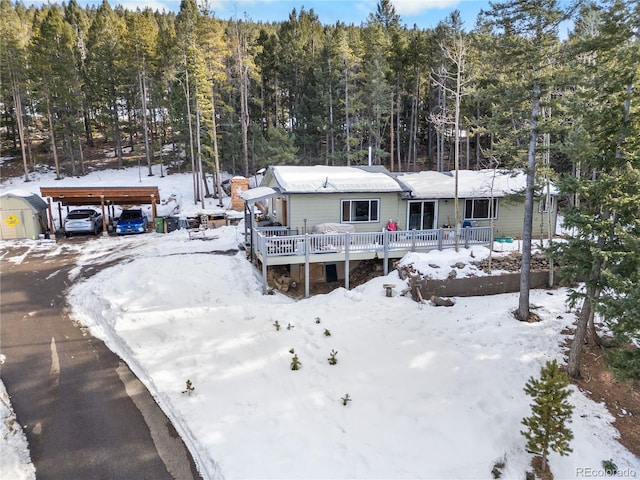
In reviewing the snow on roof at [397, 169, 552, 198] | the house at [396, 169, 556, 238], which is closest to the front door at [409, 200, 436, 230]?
the house at [396, 169, 556, 238]

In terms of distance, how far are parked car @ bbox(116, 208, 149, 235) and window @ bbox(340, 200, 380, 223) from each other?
13425 mm

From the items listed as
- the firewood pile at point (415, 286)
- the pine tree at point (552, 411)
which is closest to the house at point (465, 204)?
Answer: the firewood pile at point (415, 286)

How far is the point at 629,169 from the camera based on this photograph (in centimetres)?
715

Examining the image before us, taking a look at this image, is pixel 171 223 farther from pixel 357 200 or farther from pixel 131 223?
pixel 357 200

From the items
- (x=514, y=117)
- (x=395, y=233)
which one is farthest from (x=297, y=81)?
(x=514, y=117)

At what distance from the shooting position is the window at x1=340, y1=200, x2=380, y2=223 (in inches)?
670

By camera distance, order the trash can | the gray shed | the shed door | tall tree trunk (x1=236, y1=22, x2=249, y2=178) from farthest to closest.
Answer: tall tree trunk (x1=236, y1=22, x2=249, y2=178) → the trash can → the shed door → the gray shed

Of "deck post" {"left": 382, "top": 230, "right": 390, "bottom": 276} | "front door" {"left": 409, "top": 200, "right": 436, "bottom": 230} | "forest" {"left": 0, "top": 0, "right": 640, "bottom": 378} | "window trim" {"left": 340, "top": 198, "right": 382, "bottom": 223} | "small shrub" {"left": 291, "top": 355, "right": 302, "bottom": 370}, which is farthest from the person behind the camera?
"front door" {"left": 409, "top": 200, "right": 436, "bottom": 230}

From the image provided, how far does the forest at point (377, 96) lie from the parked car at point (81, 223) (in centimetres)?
850

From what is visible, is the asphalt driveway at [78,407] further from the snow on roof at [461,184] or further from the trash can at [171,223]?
the snow on roof at [461,184]

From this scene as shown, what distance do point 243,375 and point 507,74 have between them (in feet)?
35.8

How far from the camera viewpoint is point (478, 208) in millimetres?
18438

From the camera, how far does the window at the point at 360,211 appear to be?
17016mm

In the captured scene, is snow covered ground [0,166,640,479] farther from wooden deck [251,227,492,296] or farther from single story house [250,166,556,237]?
single story house [250,166,556,237]
